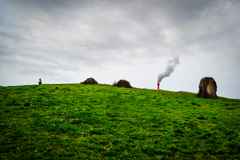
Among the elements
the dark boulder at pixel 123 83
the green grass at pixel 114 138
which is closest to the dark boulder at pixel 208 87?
the green grass at pixel 114 138

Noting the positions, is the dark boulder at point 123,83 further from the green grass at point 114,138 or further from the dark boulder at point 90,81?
the green grass at point 114,138

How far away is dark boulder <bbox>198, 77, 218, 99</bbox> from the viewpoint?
3171 centimetres

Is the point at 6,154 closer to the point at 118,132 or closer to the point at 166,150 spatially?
the point at 118,132

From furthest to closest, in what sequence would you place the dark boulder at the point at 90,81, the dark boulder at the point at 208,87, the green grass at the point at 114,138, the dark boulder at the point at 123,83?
the dark boulder at the point at 90,81 < the dark boulder at the point at 123,83 < the dark boulder at the point at 208,87 < the green grass at the point at 114,138

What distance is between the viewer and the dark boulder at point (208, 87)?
31708mm

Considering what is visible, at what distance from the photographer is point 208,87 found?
32.1m

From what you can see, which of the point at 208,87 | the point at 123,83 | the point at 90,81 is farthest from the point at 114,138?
the point at 90,81

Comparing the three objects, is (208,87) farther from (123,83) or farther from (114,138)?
(114,138)

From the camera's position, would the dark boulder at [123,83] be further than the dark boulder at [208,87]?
Yes

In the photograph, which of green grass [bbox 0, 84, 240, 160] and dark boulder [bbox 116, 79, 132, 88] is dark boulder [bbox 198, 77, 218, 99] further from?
dark boulder [bbox 116, 79, 132, 88]

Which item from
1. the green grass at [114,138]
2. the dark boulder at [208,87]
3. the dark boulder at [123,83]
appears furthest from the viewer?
the dark boulder at [123,83]

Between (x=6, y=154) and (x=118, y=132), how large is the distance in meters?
8.08

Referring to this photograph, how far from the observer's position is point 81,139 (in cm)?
1073

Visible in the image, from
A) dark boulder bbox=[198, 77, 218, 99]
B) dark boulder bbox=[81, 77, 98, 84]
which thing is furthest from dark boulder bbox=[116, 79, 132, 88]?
dark boulder bbox=[198, 77, 218, 99]
